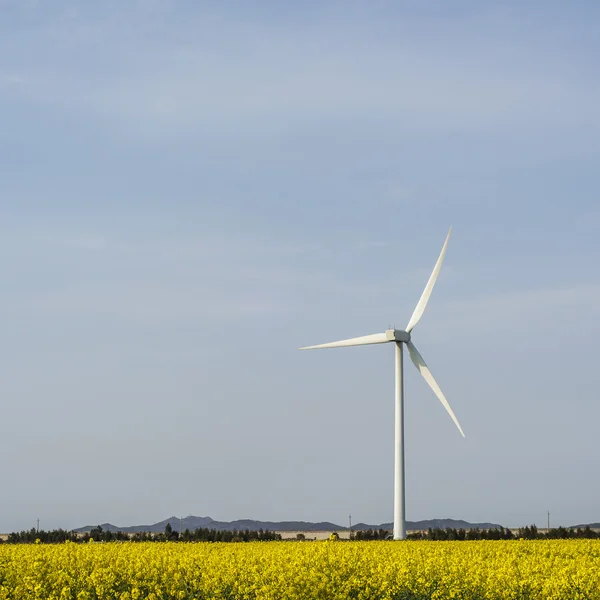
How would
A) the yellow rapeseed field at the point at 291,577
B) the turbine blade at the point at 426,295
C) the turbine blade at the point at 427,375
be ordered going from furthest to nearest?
the turbine blade at the point at 426,295
the turbine blade at the point at 427,375
the yellow rapeseed field at the point at 291,577

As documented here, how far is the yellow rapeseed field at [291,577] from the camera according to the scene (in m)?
19.1

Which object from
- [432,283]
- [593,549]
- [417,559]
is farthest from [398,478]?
[417,559]

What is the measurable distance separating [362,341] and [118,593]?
32.8 meters

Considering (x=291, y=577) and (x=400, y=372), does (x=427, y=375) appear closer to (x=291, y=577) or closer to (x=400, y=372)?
(x=400, y=372)

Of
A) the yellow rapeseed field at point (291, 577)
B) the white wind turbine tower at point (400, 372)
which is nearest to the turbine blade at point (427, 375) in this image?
the white wind turbine tower at point (400, 372)

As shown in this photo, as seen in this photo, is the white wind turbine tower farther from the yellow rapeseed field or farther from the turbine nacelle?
the yellow rapeseed field

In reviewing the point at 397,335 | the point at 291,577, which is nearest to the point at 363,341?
the point at 397,335

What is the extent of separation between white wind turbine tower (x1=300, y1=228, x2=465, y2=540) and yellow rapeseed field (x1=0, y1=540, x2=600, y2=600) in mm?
26144

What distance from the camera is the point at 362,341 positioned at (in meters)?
52.4

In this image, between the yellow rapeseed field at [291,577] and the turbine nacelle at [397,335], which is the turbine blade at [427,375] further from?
the yellow rapeseed field at [291,577]

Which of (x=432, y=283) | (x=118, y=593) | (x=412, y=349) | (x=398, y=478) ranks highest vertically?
(x=432, y=283)

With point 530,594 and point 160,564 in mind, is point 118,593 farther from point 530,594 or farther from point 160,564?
point 530,594

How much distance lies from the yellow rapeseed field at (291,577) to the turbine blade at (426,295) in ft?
95.6

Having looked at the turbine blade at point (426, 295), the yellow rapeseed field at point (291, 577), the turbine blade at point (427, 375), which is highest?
the turbine blade at point (426, 295)
